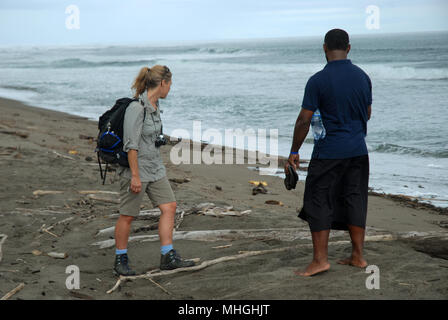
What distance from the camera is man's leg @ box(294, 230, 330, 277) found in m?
3.89

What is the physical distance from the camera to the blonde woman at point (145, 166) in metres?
4.01

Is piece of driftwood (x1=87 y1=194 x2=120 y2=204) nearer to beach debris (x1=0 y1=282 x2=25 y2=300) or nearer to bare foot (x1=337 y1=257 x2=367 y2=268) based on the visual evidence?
beach debris (x1=0 y1=282 x2=25 y2=300)

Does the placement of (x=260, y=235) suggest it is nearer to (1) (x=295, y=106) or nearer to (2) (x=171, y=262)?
(2) (x=171, y=262)

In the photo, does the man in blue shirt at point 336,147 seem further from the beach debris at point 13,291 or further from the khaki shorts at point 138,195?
the beach debris at point 13,291

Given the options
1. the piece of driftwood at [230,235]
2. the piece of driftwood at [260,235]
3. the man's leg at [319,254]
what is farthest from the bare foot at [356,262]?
the piece of driftwood at [230,235]

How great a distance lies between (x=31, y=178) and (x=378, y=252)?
18.0 ft

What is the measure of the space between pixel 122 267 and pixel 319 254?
5.66 feet

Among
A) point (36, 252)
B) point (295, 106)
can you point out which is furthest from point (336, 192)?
point (295, 106)

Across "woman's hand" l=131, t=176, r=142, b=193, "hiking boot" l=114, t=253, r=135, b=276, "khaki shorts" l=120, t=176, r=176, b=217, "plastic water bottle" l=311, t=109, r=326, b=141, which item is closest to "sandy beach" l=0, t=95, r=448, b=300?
"hiking boot" l=114, t=253, r=135, b=276

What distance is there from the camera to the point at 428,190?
345 inches

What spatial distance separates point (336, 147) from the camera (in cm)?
381

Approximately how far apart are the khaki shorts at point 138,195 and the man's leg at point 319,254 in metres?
1.31
